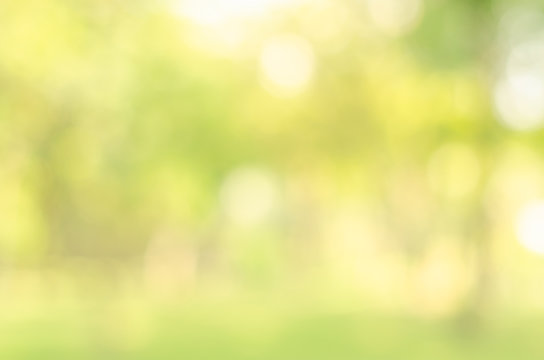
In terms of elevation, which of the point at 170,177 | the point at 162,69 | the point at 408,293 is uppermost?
the point at 162,69

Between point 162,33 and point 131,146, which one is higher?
point 162,33

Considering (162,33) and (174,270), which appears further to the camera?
(174,270)

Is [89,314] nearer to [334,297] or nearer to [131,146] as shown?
[131,146]

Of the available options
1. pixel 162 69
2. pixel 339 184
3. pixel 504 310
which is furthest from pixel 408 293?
pixel 162 69

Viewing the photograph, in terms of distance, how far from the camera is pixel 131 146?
568 cm

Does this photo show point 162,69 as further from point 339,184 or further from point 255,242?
point 255,242

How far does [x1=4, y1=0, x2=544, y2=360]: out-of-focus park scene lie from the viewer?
216 inches

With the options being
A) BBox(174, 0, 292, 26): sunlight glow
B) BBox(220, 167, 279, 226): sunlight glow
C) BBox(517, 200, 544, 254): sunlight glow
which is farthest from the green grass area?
BBox(517, 200, 544, 254): sunlight glow

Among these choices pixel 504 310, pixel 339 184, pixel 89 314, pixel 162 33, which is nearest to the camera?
pixel 162 33

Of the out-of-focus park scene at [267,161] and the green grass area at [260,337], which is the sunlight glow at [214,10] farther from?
the green grass area at [260,337]

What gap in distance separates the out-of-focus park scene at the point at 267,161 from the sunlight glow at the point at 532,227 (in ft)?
0.28

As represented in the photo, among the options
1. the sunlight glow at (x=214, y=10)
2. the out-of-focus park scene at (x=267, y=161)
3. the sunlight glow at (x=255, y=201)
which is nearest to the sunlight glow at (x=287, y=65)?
the out-of-focus park scene at (x=267, y=161)

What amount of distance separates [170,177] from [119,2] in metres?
2.17

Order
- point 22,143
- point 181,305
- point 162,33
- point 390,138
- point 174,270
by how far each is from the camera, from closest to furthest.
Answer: point 22,143 → point 162,33 → point 181,305 → point 390,138 → point 174,270
